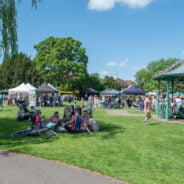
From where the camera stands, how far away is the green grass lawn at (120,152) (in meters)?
5.59

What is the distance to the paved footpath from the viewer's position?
4861 mm

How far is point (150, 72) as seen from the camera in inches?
3241

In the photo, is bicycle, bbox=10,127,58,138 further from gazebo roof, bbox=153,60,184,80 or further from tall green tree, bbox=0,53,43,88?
tall green tree, bbox=0,53,43,88

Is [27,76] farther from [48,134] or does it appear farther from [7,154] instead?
[7,154]

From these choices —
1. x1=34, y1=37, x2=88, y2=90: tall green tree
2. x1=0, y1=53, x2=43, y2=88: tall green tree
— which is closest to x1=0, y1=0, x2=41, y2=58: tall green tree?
x1=34, y1=37, x2=88, y2=90: tall green tree

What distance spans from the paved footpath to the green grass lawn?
1.21 feet

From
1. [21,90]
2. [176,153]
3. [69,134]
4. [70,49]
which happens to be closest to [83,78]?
[70,49]

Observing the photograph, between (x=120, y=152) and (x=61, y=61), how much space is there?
46645 mm

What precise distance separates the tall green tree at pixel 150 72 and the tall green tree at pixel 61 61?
28008mm

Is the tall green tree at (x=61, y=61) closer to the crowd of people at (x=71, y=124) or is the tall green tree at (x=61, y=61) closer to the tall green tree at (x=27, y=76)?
the tall green tree at (x=27, y=76)

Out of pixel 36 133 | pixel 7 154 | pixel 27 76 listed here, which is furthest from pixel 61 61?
pixel 7 154

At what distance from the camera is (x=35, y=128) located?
10289 mm

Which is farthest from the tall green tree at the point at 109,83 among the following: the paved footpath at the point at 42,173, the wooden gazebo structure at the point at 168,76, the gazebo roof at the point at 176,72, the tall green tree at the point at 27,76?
the paved footpath at the point at 42,173

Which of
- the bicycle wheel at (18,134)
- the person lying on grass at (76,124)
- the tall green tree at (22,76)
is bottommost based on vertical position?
the bicycle wheel at (18,134)
